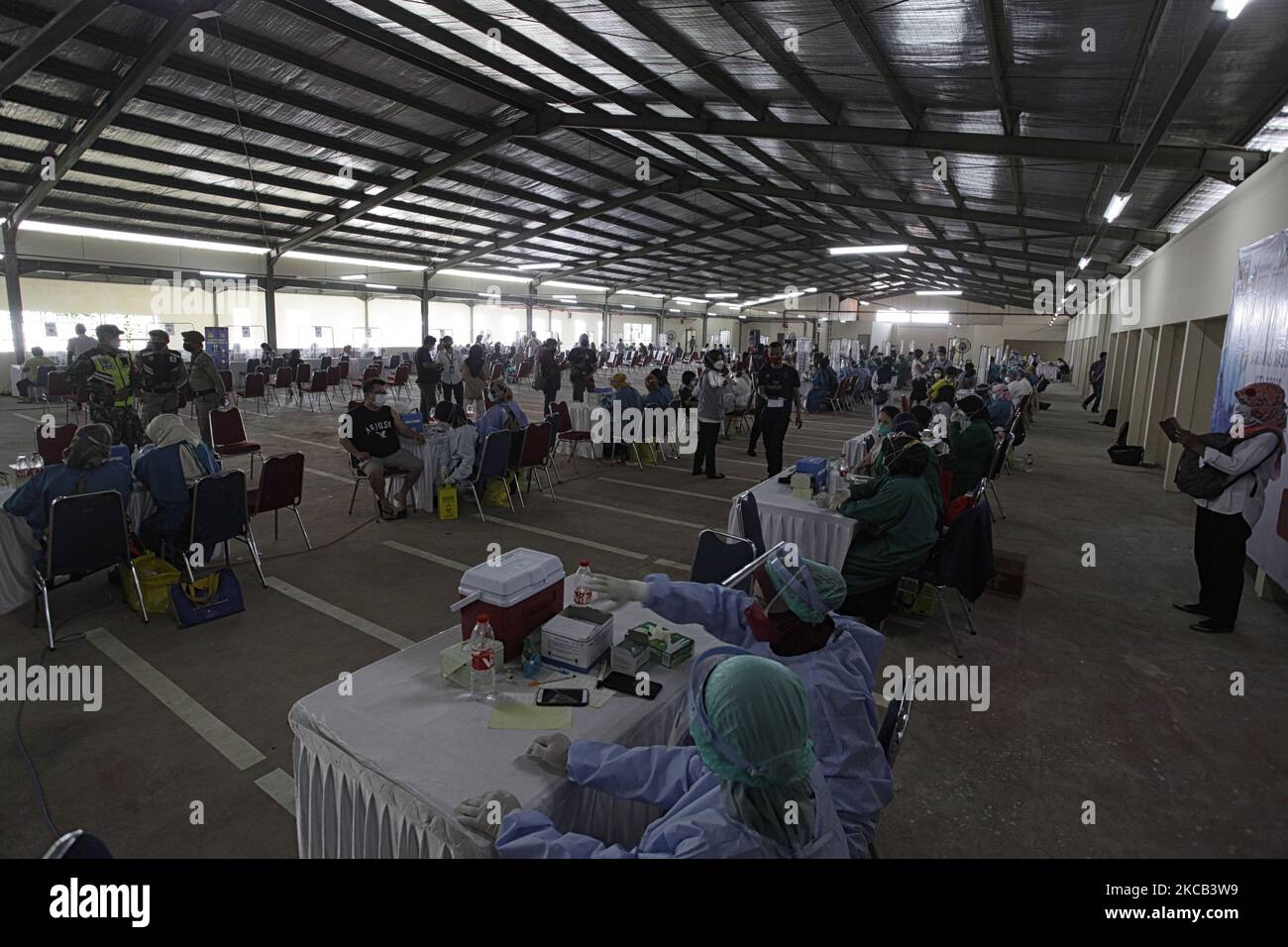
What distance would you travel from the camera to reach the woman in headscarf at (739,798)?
119 cm

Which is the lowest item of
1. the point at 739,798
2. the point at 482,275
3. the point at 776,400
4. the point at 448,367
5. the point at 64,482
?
the point at 739,798

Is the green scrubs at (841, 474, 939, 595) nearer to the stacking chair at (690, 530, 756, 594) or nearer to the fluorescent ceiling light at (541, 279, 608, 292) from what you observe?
the stacking chair at (690, 530, 756, 594)

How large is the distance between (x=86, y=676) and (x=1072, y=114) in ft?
28.9

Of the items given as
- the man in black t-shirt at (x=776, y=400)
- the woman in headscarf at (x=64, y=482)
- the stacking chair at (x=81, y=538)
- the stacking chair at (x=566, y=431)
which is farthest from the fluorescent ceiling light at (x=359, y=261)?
the stacking chair at (x=81, y=538)

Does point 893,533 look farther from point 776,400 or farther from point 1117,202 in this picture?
point 1117,202

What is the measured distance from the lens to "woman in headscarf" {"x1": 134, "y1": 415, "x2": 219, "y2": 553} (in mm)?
3922

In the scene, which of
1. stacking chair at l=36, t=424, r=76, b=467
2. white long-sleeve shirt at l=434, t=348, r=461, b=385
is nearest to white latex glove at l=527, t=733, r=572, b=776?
stacking chair at l=36, t=424, r=76, b=467

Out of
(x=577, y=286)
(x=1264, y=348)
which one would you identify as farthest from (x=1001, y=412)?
(x=577, y=286)

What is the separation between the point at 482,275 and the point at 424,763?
24.3m

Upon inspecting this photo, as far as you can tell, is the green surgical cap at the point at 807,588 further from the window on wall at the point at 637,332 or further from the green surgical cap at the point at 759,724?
the window on wall at the point at 637,332

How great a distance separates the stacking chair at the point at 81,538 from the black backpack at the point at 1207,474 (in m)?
6.05

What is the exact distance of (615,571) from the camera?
4.85 meters

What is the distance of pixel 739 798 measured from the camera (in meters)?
1.22

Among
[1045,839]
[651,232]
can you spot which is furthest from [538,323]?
[1045,839]
